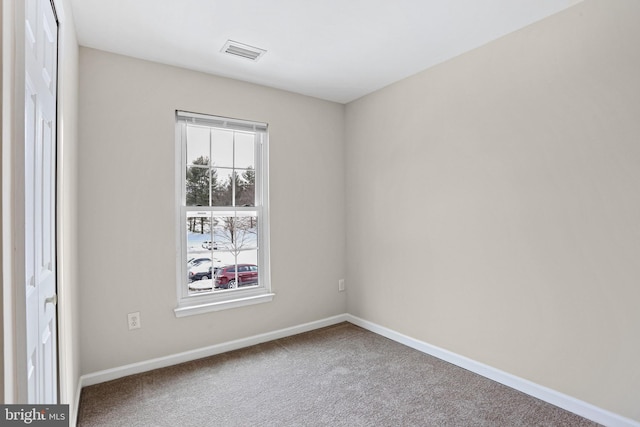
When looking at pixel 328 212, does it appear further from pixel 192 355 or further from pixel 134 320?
pixel 134 320

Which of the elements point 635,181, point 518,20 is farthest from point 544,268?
point 518,20

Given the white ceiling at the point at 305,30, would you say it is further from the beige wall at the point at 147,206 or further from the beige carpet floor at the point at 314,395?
→ the beige carpet floor at the point at 314,395

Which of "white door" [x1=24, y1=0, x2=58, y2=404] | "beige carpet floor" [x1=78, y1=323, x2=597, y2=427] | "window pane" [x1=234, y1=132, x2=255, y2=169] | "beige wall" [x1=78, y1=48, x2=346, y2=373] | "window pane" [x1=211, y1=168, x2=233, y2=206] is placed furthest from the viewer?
"window pane" [x1=234, y1=132, x2=255, y2=169]

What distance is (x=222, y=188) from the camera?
317cm

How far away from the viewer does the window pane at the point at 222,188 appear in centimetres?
313

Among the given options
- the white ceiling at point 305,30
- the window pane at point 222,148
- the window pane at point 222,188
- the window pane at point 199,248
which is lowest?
the window pane at point 199,248

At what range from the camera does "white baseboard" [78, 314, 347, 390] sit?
8.27 feet

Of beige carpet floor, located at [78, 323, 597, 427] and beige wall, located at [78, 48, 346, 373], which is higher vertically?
beige wall, located at [78, 48, 346, 373]

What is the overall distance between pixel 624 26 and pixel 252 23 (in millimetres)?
2164

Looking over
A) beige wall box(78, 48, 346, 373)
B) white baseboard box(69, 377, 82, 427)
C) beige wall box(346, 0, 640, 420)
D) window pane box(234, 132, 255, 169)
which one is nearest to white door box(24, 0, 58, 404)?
white baseboard box(69, 377, 82, 427)

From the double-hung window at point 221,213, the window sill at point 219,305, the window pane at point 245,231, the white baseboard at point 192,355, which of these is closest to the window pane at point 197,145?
the double-hung window at point 221,213

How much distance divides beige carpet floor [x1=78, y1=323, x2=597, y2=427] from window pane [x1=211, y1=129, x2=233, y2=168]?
5.58ft

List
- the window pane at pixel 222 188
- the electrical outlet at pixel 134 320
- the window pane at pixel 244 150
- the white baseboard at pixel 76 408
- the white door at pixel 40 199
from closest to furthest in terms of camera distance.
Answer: the white door at pixel 40 199, the white baseboard at pixel 76 408, the electrical outlet at pixel 134 320, the window pane at pixel 222 188, the window pane at pixel 244 150

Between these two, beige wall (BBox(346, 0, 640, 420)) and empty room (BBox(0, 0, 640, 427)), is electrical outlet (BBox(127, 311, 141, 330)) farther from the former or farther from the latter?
beige wall (BBox(346, 0, 640, 420))
